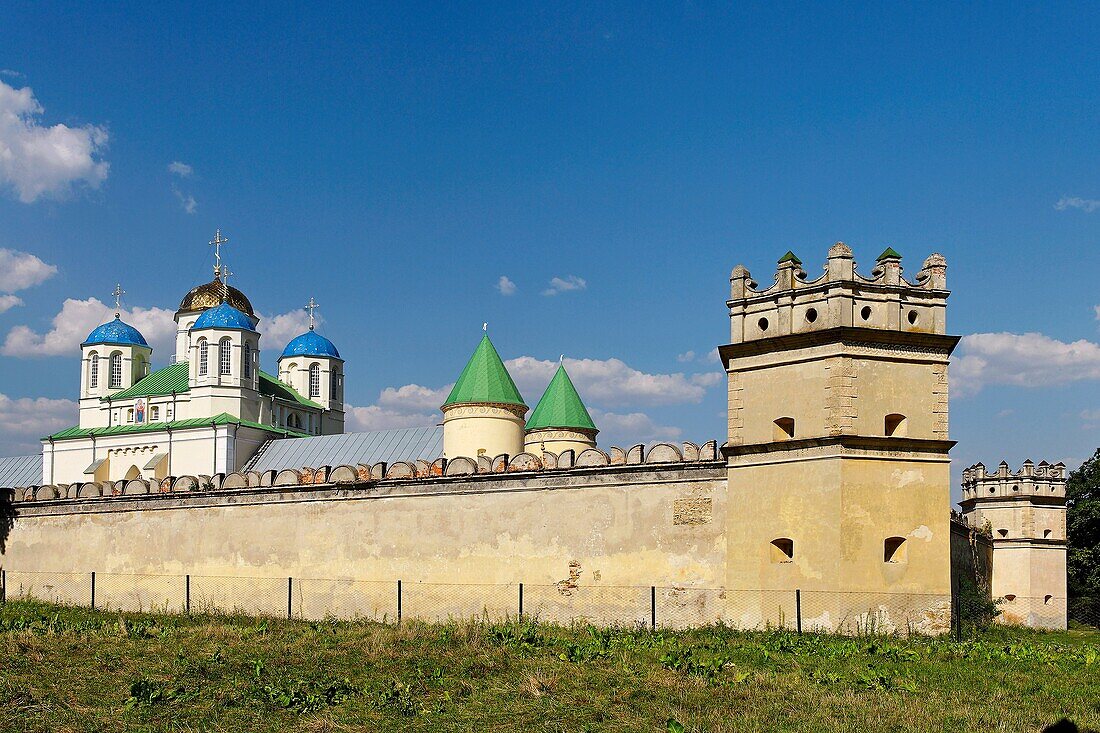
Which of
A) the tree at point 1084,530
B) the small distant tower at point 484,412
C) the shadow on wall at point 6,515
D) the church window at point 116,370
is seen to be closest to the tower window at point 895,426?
the small distant tower at point 484,412

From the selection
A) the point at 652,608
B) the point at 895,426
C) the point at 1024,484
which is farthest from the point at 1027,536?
the point at 652,608

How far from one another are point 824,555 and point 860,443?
80.3 inches

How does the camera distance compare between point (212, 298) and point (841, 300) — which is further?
point (212, 298)

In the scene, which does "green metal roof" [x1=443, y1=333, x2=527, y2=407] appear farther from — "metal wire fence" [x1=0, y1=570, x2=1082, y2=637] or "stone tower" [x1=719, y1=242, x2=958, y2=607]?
"stone tower" [x1=719, y1=242, x2=958, y2=607]

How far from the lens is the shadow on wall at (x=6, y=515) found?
3244 centimetres

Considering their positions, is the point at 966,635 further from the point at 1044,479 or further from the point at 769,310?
the point at 1044,479

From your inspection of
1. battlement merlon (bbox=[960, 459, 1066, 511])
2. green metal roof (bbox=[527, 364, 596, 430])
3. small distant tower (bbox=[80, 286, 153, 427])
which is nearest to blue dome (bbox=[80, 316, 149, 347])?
small distant tower (bbox=[80, 286, 153, 427])

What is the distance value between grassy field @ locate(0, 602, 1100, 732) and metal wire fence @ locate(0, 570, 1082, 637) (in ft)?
2.36

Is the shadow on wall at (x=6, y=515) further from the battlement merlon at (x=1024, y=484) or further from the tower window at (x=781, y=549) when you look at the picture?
the battlement merlon at (x=1024, y=484)

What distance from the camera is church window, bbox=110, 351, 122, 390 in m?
66.5

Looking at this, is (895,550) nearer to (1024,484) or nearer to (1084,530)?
(1024,484)

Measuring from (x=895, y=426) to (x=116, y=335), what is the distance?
55.1 metres

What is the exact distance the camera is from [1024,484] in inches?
1399

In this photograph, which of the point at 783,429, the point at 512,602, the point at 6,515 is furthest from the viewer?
the point at 6,515
